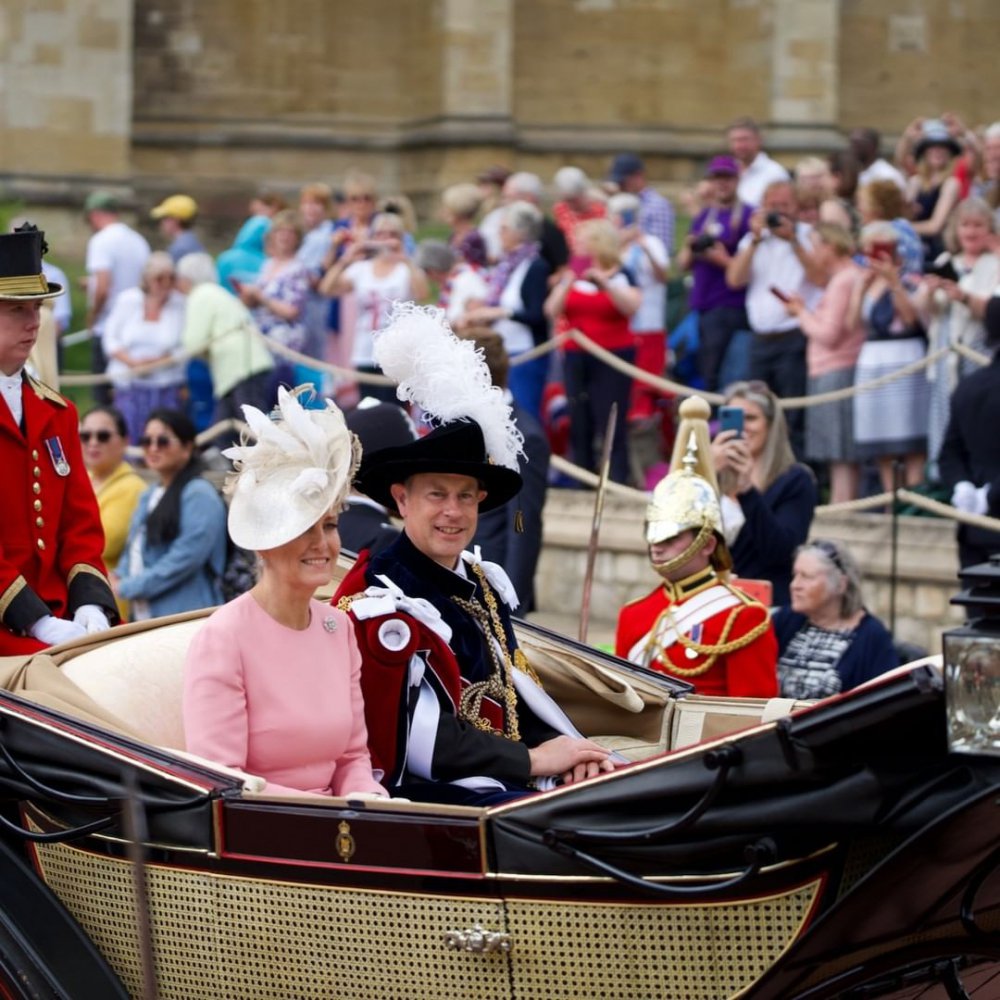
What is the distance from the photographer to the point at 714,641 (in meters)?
6.69

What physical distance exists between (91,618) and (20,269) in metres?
0.90

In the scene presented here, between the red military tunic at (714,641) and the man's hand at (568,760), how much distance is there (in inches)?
56.7

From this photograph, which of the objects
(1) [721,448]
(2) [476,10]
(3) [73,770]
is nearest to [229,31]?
(2) [476,10]

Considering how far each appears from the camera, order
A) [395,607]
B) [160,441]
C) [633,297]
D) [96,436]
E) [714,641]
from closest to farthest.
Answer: [395,607] < [714,641] < [160,441] < [96,436] < [633,297]

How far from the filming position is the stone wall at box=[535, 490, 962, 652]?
10.4 metres

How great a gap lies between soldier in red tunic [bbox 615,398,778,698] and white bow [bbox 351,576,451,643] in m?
1.75

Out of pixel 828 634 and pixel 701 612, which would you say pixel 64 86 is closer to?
pixel 828 634

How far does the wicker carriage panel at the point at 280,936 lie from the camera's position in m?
4.46

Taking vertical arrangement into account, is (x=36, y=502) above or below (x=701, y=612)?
above

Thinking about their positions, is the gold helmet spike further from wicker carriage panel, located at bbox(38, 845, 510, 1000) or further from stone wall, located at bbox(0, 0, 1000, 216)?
stone wall, located at bbox(0, 0, 1000, 216)

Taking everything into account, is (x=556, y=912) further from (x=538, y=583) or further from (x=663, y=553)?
(x=538, y=583)

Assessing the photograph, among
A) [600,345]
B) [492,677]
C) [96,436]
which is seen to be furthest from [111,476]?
[492,677]

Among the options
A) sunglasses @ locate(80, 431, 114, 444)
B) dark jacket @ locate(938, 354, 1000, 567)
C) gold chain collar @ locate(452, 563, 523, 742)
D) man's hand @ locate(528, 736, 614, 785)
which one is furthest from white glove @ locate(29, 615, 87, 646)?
dark jacket @ locate(938, 354, 1000, 567)

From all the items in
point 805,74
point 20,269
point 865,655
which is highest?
point 805,74
